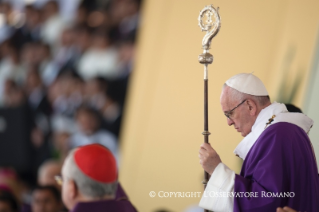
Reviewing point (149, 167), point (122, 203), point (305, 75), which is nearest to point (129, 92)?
point (149, 167)

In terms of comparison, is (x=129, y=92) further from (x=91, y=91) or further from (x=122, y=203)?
(x=122, y=203)

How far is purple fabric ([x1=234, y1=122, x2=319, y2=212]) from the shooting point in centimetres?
355

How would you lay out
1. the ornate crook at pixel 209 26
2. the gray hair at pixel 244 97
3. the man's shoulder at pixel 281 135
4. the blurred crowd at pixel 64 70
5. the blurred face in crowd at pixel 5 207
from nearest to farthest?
1. the man's shoulder at pixel 281 135
2. the gray hair at pixel 244 97
3. the ornate crook at pixel 209 26
4. the blurred face in crowd at pixel 5 207
5. the blurred crowd at pixel 64 70

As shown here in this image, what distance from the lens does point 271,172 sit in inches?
140

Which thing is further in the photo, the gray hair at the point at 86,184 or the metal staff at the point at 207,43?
the metal staff at the point at 207,43

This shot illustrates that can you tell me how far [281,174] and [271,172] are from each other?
6cm

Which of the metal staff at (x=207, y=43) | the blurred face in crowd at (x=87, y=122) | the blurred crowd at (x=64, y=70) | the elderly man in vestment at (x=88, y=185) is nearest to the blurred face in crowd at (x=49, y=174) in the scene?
the blurred crowd at (x=64, y=70)

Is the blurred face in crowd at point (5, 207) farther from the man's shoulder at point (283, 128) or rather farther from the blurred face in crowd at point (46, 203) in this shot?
the man's shoulder at point (283, 128)

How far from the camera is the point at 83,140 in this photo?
8.16 m

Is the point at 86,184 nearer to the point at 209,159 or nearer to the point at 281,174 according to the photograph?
the point at 209,159

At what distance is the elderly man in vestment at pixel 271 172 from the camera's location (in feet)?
11.7

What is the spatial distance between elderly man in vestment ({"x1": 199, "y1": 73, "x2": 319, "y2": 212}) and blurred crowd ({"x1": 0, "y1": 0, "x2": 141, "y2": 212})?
174 inches

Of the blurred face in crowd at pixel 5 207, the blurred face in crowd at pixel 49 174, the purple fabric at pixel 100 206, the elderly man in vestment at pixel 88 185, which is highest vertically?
the elderly man in vestment at pixel 88 185

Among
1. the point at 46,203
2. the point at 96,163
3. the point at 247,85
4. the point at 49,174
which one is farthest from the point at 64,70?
the point at 96,163
